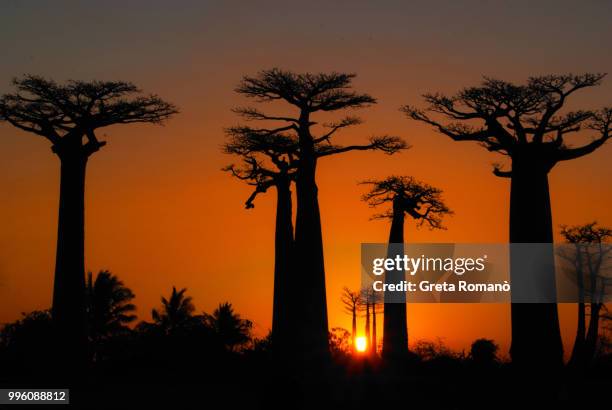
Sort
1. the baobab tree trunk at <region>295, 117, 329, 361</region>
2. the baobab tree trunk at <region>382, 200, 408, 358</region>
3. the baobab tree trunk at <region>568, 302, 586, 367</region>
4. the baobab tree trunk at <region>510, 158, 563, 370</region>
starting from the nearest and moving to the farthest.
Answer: the baobab tree trunk at <region>510, 158, 563, 370</region> < the baobab tree trunk at <region>295, 117, 329, 361</region> < the baobab tree trunk at <region>568, 302, 586, 367</region> < the baobab tree trunk at <region>382, 200, 408, 358</region>

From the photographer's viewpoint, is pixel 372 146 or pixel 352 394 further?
pixel 372 146

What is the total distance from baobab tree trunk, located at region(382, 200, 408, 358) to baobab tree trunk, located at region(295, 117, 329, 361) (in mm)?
5405

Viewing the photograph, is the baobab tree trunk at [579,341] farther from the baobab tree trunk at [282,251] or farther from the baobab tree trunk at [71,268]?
the baobab tree trunk at [71,268]

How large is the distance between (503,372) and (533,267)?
12.3 ft

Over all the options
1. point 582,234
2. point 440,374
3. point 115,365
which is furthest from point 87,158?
point 582,234

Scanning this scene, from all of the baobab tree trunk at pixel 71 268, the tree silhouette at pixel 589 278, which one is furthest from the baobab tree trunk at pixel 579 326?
the baobab tree trunk at pixel 71 268

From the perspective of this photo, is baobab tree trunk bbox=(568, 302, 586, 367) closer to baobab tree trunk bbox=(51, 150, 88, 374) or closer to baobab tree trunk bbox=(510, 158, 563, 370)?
baobab tree trunk bbox=(510, 158, 563, 370)

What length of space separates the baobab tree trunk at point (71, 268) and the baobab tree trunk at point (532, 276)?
10135 millimetres

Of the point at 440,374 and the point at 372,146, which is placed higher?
the point at 372,146

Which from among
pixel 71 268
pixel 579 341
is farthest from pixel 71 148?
pixel 579 341

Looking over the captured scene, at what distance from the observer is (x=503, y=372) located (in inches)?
1046

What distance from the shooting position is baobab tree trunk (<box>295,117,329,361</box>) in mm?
28047

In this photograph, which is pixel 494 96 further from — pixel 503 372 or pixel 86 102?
pixel 86 102

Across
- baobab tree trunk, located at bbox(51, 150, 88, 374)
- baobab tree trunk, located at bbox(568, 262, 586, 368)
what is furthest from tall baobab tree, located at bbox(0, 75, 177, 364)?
baobab tree trunk, located at bbox(568, 262, 586, 368)
